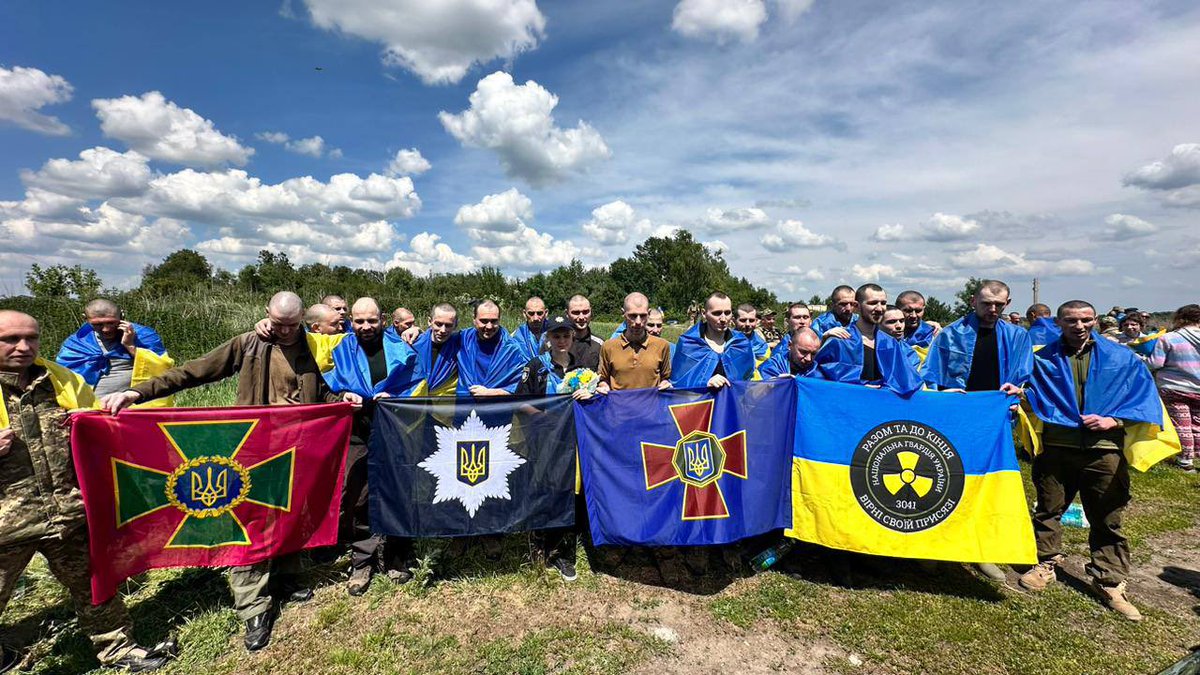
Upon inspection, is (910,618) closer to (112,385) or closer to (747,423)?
(747,423)

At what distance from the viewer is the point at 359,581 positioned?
15.3ft

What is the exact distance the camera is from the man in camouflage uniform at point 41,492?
3.25 m

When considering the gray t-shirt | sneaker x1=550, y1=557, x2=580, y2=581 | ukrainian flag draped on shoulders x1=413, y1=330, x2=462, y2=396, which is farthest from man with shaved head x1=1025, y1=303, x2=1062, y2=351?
the gray t-shirt

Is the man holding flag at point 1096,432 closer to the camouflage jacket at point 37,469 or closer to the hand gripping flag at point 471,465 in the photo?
the hand gripping flag at point 471,465

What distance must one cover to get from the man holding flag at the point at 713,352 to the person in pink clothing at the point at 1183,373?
7.24 meters

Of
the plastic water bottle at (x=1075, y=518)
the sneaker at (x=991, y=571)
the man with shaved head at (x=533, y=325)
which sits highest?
the man with shaved head at (x=533, y=325)

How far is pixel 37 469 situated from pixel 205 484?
914mm

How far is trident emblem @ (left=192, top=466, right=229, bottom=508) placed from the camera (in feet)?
13.0

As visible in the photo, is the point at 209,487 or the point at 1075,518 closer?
the point at 209,487

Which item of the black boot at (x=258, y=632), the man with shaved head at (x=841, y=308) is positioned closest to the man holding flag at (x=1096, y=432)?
the man with shaved head at (x=841, y=308)

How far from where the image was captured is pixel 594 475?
4.72m

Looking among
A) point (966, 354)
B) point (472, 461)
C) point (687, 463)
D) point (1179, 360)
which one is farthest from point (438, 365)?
point (1179, 360)

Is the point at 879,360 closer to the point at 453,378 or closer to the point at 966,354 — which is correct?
the point at 966,354

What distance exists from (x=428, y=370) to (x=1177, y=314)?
11095 millimetres
